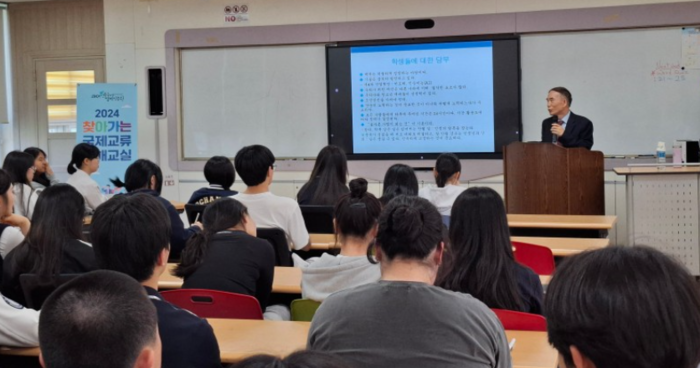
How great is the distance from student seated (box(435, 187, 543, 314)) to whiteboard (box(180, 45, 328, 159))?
5.31 metres

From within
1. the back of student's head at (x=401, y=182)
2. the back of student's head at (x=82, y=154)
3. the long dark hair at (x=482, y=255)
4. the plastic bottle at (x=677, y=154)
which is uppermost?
the back of student's head at (x=82, y=154)

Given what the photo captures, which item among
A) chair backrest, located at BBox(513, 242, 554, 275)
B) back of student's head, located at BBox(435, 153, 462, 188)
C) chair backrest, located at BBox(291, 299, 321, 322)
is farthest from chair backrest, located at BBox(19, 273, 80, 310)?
back of student's head, located at BBox(435, 153, 462, 188)

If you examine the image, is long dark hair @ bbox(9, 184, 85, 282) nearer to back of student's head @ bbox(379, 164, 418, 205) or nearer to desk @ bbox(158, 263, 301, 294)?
desk @ bbox(158, 263, 301, 294)

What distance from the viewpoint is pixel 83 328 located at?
4.24 ft

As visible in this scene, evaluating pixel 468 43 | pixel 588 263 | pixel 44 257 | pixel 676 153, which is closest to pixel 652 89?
pixel 676 153

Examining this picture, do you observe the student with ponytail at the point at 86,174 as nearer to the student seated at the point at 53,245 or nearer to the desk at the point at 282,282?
the desk at the point at 282,282

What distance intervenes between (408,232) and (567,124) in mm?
4786

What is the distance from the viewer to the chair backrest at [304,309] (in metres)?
2.86

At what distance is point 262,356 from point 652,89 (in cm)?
688

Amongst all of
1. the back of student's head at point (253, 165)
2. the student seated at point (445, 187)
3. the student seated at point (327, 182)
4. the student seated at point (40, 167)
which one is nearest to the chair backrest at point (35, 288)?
the back of student's head at point (253, 165)

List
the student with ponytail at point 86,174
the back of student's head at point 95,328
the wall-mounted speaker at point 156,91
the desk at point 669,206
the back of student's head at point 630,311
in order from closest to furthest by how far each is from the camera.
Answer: the back of student's head at point 630,311 → the back of student's head at point 95,328 → the desk at point 669,206 → the student with ponytail at point 86,174 → the wall-mounted speaker at point 156,91

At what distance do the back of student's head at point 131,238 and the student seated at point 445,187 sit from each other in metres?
3.08

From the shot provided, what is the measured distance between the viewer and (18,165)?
522 cm

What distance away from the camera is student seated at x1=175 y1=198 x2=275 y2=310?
10.3 feet
